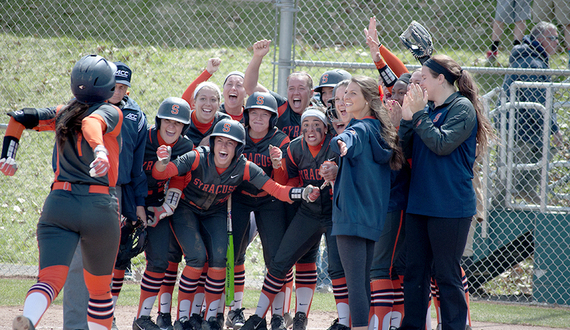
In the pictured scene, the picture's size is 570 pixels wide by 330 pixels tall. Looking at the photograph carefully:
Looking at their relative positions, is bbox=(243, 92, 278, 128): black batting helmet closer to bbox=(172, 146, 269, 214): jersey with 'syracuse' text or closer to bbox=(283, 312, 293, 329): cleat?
bbox=(172, 146, 269, 214): jersey with 'syracuse' text

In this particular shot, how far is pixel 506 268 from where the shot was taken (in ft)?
20.4

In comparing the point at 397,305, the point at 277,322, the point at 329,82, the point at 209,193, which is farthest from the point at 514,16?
the point at 277,322

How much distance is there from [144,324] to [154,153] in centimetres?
136

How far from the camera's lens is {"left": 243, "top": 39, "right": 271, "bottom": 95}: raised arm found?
460 centimetres

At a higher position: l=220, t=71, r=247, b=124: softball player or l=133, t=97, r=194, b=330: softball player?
l=220, t=71, r=247, b=124: softball player

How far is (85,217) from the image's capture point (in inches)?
112

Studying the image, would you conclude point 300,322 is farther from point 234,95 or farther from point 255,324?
point 234,95

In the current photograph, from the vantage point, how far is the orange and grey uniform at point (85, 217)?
108 inches

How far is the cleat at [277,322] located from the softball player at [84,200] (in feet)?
5.34

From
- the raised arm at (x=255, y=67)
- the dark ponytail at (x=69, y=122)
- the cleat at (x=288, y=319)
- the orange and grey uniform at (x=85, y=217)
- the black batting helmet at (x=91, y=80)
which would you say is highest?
the raised arm at (x=255, y=67)

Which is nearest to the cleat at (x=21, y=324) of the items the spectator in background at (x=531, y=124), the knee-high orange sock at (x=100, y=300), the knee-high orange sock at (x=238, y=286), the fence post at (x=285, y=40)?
the knee-high orange sock at (x=100, y=300)

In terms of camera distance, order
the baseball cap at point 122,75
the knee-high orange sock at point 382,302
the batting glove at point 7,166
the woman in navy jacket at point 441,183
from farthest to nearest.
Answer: the baseball cap at point 122,75 → the knee-high orange sock at point 382,302 → the woman in navy jacket at point 441,183 → the batting glove at point 7,166

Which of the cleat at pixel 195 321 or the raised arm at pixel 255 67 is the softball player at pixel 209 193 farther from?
the raised arm at pixel 255 67

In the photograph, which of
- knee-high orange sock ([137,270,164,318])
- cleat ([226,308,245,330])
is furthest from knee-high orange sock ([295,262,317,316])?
knee-high orange sock ([137,270,164,318])
